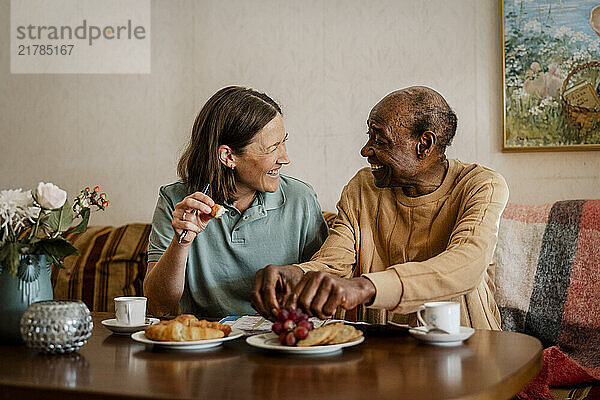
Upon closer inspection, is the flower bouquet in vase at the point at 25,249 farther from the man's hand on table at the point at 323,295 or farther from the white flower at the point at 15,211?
the man's hand on table at the point at 323,295

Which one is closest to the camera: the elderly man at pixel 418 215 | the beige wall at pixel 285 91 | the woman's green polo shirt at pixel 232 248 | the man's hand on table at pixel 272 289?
the man's hand on table at pixel 272 289

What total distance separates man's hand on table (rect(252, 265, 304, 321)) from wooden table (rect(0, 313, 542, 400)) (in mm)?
106

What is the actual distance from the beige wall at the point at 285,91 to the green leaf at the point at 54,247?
4.53ft

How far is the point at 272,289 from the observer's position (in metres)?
1.42

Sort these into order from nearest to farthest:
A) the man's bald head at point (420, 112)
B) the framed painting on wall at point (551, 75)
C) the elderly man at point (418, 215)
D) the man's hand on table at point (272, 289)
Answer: the man's hand on table at point (272, 289)
the elderly man at point (418, 215)
the man's bald head at point (420, 112)
the framed painting on wall at point (551, 75)

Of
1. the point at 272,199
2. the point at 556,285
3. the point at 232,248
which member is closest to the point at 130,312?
the point at 232,248

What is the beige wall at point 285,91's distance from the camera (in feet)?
8.10

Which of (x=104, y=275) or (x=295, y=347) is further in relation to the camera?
(x=104, y=275)

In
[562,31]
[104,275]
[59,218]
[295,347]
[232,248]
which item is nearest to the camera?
[295,347]

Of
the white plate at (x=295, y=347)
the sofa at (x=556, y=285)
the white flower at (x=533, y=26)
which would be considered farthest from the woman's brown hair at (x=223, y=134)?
the white flower at (x=533, y=26)

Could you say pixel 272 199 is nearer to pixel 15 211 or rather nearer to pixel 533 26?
pixel 15 211

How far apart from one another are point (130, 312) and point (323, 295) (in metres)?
0.45

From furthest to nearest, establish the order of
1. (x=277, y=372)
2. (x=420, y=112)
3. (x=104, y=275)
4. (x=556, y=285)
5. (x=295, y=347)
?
(x=104, y=275)
(x=556, y=285)
(x=420, y=112)
(x=295, y=347)
(x=277, y=372)

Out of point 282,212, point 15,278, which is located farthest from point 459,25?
point 15,278
